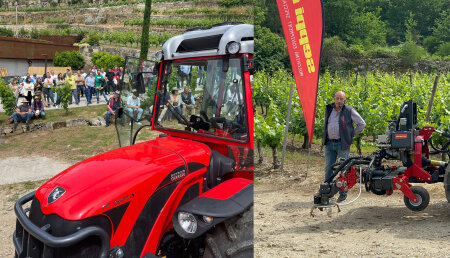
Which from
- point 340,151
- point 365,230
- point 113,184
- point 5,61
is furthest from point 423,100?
point 5,61

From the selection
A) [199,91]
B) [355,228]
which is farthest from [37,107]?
[355,228]

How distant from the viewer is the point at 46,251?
104 inches

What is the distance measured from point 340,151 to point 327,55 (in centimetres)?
3977

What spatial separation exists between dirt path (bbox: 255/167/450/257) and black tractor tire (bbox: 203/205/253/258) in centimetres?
136

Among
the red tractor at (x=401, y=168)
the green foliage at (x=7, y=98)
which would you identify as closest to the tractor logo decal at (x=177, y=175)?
the red tractor at (x=401, y=168)

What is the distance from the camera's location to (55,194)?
2820 millimetres

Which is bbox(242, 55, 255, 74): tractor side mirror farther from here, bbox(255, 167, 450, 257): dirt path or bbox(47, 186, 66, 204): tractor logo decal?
bbox(255, 167, 450, 257): dirt path

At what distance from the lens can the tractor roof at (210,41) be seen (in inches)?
138

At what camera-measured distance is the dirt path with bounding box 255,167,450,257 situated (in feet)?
13.9

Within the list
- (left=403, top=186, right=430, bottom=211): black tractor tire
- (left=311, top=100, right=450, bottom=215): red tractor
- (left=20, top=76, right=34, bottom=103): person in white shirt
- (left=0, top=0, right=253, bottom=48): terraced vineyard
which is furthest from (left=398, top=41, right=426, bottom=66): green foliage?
(left=403, top=186, right=430, bottom=211): black tractor tire

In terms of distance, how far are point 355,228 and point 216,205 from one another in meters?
2.67

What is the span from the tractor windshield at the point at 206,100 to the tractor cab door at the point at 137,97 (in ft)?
0.58

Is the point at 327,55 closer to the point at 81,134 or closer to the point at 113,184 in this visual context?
the point at 81,134

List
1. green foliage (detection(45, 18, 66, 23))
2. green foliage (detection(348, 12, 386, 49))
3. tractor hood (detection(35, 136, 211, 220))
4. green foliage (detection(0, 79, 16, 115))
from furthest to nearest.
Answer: green foliage (detection(45, 18, 66, 23))
green foliage (detection(348, 12, 386, 49))
green foliage (detection(0, 79, 16, 115))
tractor hood (detection(35, 136, 211, 220))
